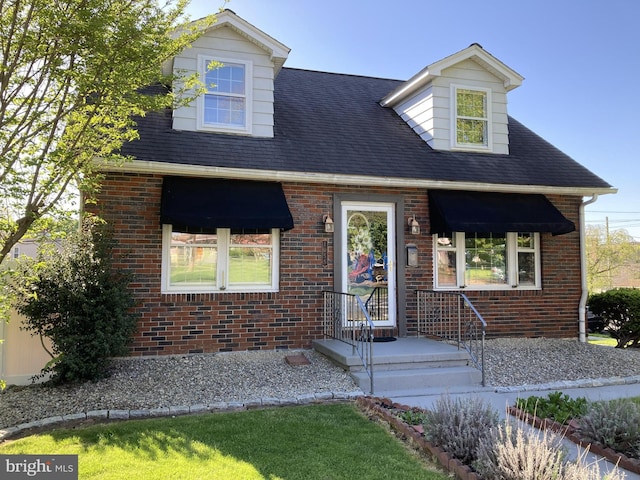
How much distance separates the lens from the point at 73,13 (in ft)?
14.5

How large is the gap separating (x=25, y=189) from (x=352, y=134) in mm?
6253

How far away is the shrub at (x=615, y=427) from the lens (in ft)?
12.7

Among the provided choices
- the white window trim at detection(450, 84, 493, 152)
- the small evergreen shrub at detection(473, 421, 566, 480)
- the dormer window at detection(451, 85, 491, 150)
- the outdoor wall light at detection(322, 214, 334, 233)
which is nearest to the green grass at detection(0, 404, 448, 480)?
the small evergreen shrub at detection(473, 421, 566, 480)

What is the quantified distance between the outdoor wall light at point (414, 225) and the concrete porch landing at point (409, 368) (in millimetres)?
2216

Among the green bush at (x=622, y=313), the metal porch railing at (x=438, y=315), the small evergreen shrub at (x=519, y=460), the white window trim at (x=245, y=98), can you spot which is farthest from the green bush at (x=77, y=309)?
the green bush at (x=622, y=313)

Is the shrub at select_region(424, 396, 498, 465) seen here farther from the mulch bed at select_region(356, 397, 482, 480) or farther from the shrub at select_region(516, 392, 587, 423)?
the shrub at select_region(516, 392, 587, 423)

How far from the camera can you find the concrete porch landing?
6.06 meters

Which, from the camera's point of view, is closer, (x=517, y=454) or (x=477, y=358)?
(x=517, y=454)

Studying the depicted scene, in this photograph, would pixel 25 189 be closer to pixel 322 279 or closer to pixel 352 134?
pixel 322 279

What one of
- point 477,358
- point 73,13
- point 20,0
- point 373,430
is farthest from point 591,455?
point 20,0

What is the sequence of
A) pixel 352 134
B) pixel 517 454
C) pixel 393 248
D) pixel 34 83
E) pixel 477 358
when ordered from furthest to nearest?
1. pixel 352 134
2. pixel 393 248
3. pixel 477 358
4. pixel 34 83
5. pixel 517 454

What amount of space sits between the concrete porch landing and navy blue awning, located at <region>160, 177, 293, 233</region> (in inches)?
92.4

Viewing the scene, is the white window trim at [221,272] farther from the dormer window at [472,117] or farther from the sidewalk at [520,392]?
the dormer window at [472,117]

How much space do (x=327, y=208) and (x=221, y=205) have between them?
1.97 meters
